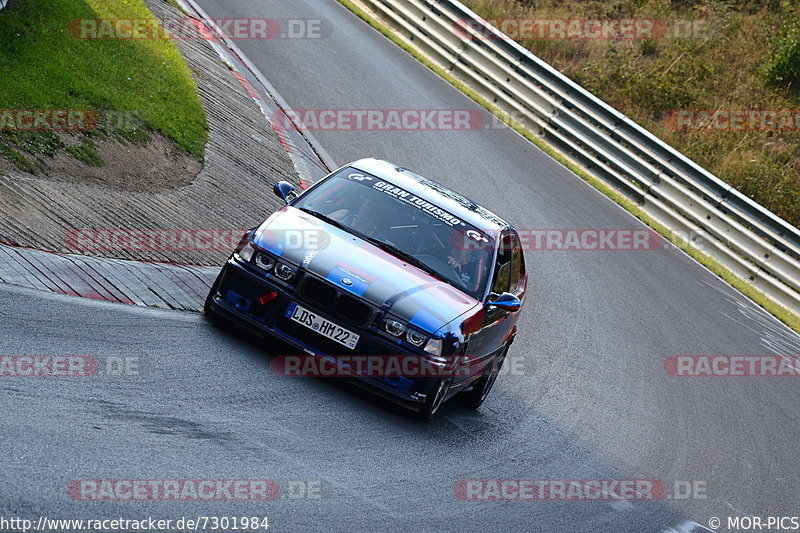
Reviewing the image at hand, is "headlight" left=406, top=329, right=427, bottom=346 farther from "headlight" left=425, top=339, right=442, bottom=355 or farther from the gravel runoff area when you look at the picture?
the gravel runoff area

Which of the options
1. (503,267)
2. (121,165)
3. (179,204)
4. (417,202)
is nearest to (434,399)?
(503,267)

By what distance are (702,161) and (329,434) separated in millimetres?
16952

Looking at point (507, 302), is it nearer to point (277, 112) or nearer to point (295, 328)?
point (295, 328)

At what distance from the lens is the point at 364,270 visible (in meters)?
7.86

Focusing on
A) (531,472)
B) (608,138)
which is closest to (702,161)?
(608,138)

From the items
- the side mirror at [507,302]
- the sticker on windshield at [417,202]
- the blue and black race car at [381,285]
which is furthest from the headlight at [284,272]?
the side mirror at [507,302]

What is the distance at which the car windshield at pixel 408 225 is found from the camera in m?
8.54

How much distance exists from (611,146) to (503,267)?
1116 centimetres

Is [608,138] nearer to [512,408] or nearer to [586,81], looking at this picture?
[586,81]

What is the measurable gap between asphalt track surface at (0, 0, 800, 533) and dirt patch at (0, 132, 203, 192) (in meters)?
2.28

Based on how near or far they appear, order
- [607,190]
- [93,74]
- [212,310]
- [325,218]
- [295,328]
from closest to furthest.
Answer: [295,328], [212,310], [325,218], [93,74], [607,190]

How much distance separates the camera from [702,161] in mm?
21969

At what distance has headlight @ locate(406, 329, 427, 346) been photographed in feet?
25.0

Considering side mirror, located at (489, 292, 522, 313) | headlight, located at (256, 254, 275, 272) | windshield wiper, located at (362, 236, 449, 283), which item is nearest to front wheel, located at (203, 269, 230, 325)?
headlight, located at (256, 254, 275, 272)
